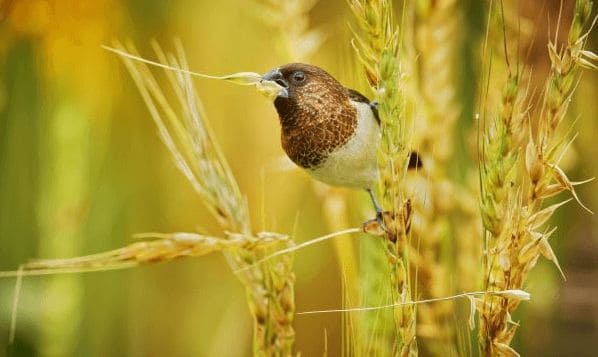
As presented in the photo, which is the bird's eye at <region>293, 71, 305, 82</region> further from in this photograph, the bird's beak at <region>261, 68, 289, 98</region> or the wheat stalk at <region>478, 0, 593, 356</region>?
the wheat stalk at <region>478, 0, 593, 356</region>

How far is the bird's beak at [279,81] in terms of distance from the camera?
0.63 metres

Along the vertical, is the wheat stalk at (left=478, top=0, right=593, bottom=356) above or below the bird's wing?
below

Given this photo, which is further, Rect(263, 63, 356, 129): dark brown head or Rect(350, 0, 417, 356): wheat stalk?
Rect(263, 63, 356, 129): dark brown head

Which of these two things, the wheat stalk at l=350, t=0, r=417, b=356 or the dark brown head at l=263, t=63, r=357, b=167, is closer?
the wheat stalk at l=350, t=0, r=417, b=356

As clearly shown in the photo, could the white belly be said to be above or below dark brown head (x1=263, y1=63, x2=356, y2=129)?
below

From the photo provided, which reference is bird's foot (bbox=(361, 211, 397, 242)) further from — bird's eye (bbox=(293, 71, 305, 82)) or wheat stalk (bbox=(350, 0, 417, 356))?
bird's eye (bbox=(293, 71, 305, 82))

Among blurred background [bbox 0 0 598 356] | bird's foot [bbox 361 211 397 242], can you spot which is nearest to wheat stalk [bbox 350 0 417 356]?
bird's foot [bbox 361 211 397 242]

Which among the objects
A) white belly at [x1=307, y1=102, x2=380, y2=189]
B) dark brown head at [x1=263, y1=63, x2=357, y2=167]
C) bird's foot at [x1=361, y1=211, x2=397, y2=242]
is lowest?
bird's foot at [x1=361, y1=211, x2=397, y2=242]

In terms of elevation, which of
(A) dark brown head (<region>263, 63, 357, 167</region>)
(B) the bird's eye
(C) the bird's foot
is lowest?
(C) the bird's foot

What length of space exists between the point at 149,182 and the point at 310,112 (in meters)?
0.18

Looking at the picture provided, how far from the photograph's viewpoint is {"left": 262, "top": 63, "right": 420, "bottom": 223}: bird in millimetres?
612

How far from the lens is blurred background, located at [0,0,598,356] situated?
69 centimetres

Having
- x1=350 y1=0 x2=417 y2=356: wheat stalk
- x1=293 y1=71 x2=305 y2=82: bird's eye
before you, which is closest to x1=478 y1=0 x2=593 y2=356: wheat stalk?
x1=350 y1=0 x2=417 y2=356: wheat stalk

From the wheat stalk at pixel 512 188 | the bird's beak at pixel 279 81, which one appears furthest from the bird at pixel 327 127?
the wheat stalk at pixel 512 188
